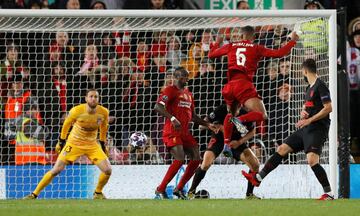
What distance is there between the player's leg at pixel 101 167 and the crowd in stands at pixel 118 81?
92cm

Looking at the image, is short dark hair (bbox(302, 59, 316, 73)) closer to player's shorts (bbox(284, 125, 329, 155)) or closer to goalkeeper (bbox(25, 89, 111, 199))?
player's shorts (bbox(284, 125, 329, 155))

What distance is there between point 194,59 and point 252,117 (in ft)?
8.42

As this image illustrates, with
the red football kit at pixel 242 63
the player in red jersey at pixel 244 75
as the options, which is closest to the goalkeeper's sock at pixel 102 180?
the player in red jersey at pixel 244 75

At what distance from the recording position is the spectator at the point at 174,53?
51.3 feet

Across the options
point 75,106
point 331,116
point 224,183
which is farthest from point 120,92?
point 331,116

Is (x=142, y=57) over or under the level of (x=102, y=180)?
over

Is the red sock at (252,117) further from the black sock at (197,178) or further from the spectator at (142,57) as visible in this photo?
the spectator at (142,57)

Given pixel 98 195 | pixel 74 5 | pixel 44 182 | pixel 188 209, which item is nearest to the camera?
pixel 188 209

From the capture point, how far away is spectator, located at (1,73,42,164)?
15320 mm

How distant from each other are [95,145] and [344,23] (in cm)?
400

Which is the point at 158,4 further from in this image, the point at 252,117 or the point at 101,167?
the point at 252,117

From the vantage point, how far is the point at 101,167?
14.3m

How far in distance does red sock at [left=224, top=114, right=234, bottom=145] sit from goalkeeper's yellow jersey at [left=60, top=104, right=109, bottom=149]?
2.02 metres

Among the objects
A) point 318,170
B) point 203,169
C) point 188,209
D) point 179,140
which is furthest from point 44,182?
point 188,209
